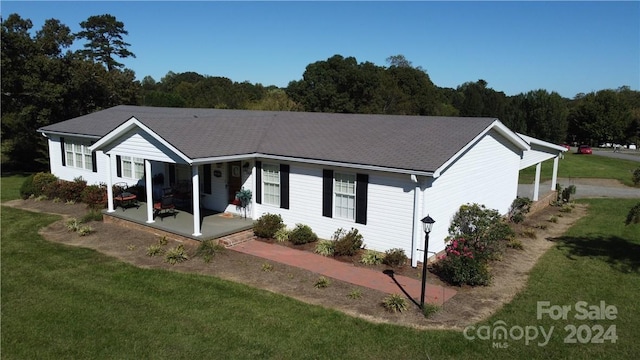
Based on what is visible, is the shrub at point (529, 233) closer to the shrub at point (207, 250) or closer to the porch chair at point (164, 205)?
the shrub at point (207, 250)

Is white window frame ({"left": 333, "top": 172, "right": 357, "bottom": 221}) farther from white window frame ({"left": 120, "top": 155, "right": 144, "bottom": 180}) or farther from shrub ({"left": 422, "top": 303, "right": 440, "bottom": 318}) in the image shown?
white window frame ({"left": 120, "top": 155, "right": 144, "bottom": 180})

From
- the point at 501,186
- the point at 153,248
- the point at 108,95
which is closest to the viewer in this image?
the point at 153,248

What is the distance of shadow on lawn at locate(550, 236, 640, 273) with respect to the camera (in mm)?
13257

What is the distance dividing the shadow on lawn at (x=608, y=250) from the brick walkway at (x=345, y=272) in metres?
5.92

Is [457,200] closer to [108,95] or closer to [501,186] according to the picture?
[501,186]

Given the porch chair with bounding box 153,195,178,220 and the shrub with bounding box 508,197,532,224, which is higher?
the porch chair with bounding box 153,195,178,220

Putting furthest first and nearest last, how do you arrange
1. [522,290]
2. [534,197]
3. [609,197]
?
[609,197]
[534,197]
[522,290]

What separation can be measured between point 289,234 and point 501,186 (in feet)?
29.4

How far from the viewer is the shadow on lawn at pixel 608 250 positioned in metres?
13.3

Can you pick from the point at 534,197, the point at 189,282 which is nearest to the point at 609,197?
the point at 534,197

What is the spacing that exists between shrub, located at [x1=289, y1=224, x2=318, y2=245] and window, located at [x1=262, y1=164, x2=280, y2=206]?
1610 mm

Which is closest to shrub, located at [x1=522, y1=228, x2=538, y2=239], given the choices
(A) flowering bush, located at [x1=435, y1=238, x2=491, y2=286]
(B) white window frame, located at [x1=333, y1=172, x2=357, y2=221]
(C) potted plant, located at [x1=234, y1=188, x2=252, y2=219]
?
(A) flowering bush, located at [x1=435, y1=238, x2=491, y2=286]

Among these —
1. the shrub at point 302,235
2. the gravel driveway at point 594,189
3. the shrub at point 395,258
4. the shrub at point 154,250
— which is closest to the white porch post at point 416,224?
the shrub at point 395,258

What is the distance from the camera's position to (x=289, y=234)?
48.9 feet
